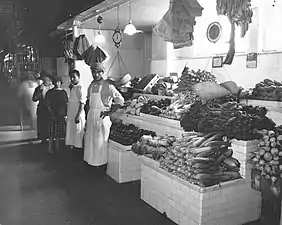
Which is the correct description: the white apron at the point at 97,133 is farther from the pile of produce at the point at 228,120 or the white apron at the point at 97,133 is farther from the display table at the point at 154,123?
the pile of produce at the point at 228,120

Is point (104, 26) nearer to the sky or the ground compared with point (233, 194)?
nearer to the sky

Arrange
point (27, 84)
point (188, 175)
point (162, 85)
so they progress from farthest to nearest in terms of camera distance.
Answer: point (162, 85) → point (188, 175) → point (27, 84)

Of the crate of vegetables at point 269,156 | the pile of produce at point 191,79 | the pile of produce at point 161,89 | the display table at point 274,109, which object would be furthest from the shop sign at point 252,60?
the crate of vegetables at point 269,156

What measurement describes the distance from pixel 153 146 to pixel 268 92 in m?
1.23

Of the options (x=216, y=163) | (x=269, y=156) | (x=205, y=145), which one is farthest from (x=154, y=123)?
(x=269, y=156)

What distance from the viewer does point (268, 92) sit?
2.98m

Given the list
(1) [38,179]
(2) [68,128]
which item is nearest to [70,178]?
(1) [38,179]

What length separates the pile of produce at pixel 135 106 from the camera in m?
4.09

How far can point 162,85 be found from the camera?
4336 mm

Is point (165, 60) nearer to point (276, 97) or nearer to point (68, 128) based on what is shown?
point (68, 128)

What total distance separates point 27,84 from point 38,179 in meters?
2.70

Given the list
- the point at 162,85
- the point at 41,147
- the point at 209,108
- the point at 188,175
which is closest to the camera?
the point at 188,175

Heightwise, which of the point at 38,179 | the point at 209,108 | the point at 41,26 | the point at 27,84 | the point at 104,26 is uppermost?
the point at 104,26

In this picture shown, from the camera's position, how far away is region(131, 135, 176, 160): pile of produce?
293cm
